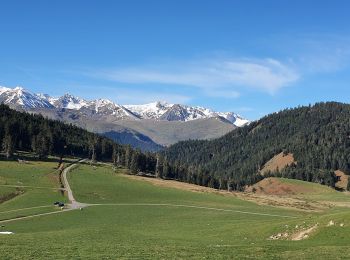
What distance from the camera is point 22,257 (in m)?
31.5

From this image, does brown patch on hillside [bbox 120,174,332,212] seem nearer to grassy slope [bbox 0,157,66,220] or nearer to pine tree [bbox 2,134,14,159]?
grassy slope [bbox 0,157,66,220]

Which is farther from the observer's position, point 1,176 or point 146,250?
point 1,176

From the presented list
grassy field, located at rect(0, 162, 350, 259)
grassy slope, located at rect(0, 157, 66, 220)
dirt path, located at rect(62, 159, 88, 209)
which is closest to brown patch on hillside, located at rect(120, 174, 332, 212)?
grassy field, located at rect(0, 162, 350, 259)

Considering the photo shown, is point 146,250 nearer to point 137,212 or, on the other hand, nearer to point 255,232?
point 255,232

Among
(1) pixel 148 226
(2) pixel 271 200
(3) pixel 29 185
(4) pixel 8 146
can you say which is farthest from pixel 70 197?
(4) pixel 8 146

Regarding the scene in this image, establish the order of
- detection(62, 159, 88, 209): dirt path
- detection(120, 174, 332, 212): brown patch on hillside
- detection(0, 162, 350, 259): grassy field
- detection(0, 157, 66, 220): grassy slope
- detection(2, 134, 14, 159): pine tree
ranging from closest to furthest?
detection(0, 162, 350, 259): grassy field
detection(0, 157, 66, 220): grassy slope
detection(62, 159, 88, 209): dirt path
detection(120, 174, 332, 212): brown patch on hillside
detection(2, 134, 14, 159): pine tree

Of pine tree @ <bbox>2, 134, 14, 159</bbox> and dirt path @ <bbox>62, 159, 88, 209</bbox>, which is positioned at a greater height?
pine tree @ <bbox>2, 134, 14, 159</bbox>

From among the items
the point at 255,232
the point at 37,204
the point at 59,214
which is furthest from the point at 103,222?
the point at 255,232

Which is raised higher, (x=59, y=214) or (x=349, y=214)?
(x=349, y=214)

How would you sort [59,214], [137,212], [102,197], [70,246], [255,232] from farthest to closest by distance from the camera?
[102,197] → [137,212] → [59,214] → [255,232] → [70,246]

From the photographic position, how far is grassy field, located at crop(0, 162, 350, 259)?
35.5 metres

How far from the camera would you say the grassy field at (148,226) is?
3553cm

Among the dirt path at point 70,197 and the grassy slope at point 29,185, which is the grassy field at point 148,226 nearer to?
the grassy slope at point 29,185

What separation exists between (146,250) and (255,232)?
2238 cm
